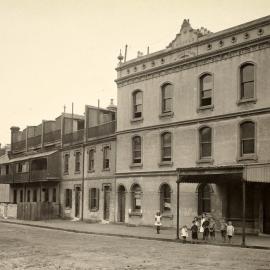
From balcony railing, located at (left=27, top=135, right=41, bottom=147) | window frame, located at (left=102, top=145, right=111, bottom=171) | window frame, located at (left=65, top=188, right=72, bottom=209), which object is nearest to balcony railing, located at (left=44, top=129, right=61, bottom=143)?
balcony railing, located at (left=27, top=135, right=41, bottom=147)

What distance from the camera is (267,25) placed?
2497 centimetres

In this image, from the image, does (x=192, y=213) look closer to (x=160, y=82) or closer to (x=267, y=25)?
(x=160, y=82)

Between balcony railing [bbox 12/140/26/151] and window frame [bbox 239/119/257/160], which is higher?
balcony railing [bbox 12/140/26/151]

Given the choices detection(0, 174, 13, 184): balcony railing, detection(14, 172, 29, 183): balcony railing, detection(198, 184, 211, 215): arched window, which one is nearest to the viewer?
detection(198, 184, 211, 215): arched window

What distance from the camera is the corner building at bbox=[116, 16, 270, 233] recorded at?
81.9 feet

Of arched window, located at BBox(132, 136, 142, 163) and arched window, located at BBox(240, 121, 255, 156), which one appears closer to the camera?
arched window, located at BBox(240, 121, 255, 156)

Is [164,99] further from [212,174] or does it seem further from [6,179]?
[6,179]

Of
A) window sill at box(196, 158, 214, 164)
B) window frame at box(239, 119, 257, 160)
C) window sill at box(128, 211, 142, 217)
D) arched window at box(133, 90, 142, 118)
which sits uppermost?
arched window at box(133, 90, 142, 118)

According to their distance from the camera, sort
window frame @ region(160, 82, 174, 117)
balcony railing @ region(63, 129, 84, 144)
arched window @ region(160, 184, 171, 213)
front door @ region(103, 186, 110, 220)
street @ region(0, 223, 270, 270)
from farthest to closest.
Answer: balcony railing @ region(63, 129, 84, 144), front door @ region(103, 186, 110, 220), window frame @ region(160, 82, 174, 117), arched window @ region(160, 184, 171, 213), street @ region(0, 223, 270, 270)

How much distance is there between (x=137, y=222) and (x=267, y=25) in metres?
14.7

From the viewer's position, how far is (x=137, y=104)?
32875mm

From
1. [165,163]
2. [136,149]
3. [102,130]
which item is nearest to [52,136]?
[102,130]

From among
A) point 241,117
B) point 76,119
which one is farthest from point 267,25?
point 76,119

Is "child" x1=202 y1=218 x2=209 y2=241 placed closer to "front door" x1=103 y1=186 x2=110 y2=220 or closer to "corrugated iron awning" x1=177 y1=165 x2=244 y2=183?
"corrugated iron awning" x1=177 y1=165 x2=244 y2=183
